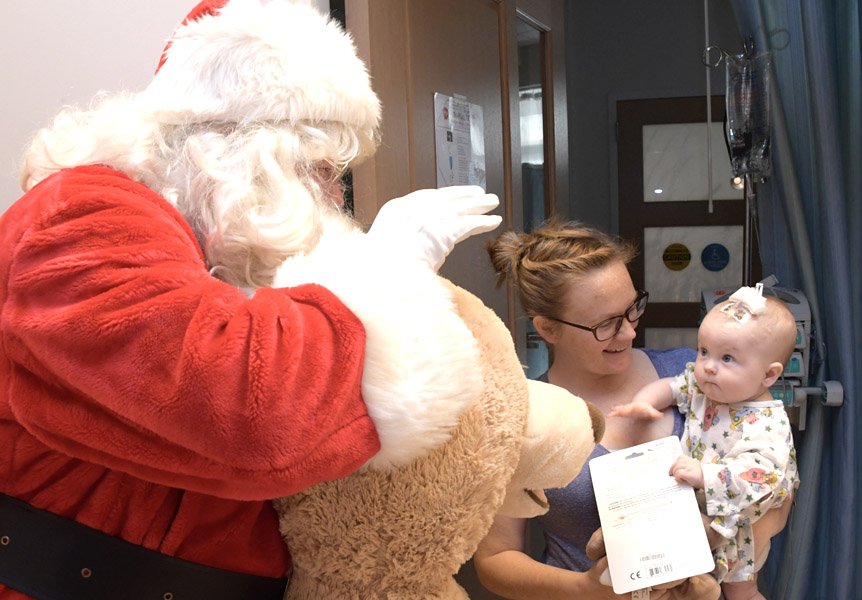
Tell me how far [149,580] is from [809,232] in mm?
1958

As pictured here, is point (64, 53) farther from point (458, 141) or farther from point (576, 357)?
point (576, 357)

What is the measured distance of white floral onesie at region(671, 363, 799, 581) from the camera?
1.47 m

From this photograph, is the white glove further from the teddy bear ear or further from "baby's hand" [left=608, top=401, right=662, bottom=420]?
"baby's hand" [left=608, top=401, right=662, bottom=420]

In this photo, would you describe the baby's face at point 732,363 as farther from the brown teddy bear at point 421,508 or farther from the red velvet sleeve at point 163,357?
the red velvet sleeve at point 163,357

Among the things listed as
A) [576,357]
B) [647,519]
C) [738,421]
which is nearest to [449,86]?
[576,357]

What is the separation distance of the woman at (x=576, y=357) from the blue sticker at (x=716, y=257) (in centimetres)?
287

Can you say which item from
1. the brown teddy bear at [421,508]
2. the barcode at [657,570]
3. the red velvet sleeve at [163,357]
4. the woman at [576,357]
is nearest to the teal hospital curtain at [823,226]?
the woman at [576,357]

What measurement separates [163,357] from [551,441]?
1.48 ft

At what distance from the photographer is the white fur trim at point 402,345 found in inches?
30.7

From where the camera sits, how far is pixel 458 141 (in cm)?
221

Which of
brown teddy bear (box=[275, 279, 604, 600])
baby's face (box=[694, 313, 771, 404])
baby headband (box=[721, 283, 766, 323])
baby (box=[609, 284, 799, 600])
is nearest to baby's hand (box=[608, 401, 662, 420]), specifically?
baby (box=[609, 284, 799, 600])

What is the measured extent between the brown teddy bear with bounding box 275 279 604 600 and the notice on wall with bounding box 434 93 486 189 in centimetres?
121

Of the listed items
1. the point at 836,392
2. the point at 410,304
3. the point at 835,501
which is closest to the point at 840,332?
the point at 836,392

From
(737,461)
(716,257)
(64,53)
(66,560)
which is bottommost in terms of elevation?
(737,461)
